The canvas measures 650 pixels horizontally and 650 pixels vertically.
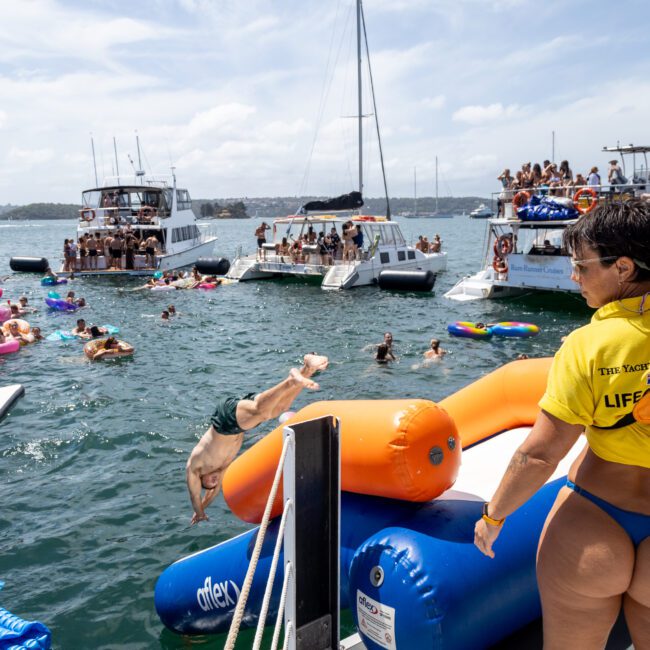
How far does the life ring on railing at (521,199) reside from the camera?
67.6 ft

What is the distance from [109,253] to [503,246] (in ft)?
60.1

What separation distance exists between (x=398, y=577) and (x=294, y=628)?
1.81ft

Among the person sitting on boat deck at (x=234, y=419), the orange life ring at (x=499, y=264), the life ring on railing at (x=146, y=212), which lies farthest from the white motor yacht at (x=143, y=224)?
the person sitting on boat deck at (x=234, y=419)

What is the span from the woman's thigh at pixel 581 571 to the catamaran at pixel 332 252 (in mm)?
22674

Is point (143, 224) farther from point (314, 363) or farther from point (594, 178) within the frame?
point (314, 363)

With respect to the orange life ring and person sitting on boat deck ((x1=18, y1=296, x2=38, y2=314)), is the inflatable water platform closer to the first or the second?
the orange life ring

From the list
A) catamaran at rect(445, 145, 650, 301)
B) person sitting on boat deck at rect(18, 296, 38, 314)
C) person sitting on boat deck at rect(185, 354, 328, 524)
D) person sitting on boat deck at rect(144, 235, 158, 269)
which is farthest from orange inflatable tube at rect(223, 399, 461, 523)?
person sitting on boat deck at rect(144, 235, 158, 269)

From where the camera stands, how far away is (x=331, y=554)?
3.24 metres

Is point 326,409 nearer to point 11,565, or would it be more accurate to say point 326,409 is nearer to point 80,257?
point 11,565

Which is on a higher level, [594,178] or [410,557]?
[594,178]

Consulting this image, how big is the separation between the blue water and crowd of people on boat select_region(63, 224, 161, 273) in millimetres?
5019

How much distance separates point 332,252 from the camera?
26.8 meters

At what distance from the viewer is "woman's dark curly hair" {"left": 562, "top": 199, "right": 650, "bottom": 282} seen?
223 cm

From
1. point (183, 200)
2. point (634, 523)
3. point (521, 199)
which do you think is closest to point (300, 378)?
point (634, 523)
